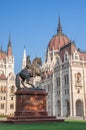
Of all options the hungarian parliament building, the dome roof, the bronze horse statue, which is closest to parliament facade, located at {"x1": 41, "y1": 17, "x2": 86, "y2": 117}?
the hungarian parliament building

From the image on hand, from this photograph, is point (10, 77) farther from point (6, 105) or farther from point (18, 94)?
point (18, 94)

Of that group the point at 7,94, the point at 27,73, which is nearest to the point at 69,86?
the point at 7,94

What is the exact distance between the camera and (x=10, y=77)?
108188 millimetres

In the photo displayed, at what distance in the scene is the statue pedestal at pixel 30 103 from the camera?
25594 mm

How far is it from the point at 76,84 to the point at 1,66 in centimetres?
6315

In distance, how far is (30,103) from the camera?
25.8 m

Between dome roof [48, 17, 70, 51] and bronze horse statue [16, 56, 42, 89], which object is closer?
bronze horse statue [16, 56, 42, 89]

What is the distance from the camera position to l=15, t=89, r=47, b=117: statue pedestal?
2559cm

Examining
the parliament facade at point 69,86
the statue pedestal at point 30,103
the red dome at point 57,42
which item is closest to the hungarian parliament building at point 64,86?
the parliament facade at point 69,86

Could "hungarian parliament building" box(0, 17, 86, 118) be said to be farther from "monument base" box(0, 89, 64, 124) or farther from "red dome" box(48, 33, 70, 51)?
"monument base" box(0, 89, 64, 124)

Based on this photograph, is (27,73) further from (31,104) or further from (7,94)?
(7,94)

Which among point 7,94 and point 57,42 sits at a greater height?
point 57,42

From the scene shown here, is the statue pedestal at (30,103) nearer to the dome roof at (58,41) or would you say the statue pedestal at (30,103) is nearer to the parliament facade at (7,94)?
the parliament facade at (7,94)

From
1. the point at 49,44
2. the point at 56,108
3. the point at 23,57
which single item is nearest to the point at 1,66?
the point at 23,57
